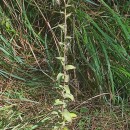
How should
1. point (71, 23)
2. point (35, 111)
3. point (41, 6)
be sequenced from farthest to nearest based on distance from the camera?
point (41, 6) → point (71, 23) → point (35, 111)

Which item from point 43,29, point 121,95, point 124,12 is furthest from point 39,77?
point 124,12

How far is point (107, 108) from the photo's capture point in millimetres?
2318

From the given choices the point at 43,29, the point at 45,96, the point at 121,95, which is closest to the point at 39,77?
the point at 45,96

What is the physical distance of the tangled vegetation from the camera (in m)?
2.25

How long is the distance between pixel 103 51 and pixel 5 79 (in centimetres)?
Answer: 71

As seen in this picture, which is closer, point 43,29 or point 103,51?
point 103,51

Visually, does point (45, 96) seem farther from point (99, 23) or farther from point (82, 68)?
point (99, 23)

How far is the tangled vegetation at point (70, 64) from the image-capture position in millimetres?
2254

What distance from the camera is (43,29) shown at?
2.70 meters

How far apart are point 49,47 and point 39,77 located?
0.77 ft

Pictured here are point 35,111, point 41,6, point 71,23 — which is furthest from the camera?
point 41,6

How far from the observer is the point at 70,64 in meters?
2.47

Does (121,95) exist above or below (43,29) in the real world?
below

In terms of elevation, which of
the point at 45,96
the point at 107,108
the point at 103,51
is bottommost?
the point at 107,108
